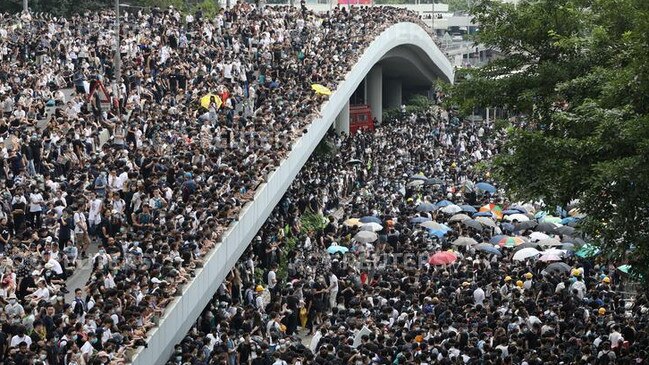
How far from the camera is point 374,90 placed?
64562 millimetres

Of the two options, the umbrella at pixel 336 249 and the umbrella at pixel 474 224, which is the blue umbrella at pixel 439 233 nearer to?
the umbrella at pixel 474 224

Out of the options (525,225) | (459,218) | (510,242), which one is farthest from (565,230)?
(459,218)

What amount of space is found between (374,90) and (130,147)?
30115 millimetres

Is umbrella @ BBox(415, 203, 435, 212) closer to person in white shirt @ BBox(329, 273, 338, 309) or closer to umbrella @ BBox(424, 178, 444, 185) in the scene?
umbrella @ BBox(424, 178, 444, 185)

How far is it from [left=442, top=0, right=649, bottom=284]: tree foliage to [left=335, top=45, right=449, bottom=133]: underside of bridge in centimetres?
3185

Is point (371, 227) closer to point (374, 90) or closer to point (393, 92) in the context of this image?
point (374, 90)

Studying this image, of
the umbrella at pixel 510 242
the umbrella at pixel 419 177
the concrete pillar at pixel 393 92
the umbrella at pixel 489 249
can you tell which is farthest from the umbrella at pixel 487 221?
the concrete pillar at pixel 393 92

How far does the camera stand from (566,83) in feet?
84.1

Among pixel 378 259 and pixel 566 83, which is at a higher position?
pixel 566 83

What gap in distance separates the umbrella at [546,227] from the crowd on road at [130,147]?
21.7 ft

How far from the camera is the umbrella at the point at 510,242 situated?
112 ft

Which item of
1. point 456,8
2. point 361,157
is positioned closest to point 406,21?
point 361,157

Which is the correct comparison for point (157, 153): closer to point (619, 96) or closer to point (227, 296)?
point (227, 296)

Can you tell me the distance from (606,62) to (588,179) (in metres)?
4.20
